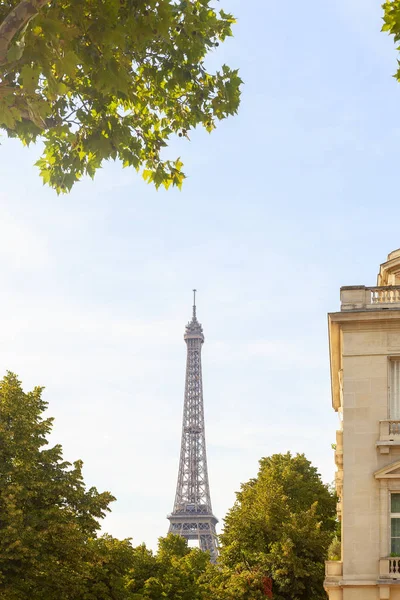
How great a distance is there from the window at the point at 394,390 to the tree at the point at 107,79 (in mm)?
22603

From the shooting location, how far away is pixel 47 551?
40031mm

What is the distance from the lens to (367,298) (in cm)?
3631

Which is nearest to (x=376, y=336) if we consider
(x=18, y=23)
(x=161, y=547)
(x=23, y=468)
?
(x=23, y=468)

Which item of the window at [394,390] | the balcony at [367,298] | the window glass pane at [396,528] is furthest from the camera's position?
the balcony at [367,298]

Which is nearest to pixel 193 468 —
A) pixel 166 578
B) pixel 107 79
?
pixel 166 578

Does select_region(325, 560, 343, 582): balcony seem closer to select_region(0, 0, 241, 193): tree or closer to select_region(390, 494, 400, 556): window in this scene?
select_region(390, 494, 400, 556): window

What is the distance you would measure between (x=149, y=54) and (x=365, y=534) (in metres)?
23.8

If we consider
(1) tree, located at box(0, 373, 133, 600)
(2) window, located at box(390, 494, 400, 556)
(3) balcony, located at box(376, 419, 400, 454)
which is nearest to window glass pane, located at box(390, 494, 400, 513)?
(2) window, located at box(390, 494, 400, 556)

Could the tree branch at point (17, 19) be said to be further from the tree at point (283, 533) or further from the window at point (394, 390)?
the tree at point (283, 533)

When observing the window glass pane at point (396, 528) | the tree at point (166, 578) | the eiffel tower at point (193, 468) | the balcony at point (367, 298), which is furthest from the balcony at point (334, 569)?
the eiffel tower at point (193, 468)

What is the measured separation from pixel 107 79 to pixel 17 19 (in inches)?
61.5

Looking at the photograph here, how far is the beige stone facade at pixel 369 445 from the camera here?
3334cm

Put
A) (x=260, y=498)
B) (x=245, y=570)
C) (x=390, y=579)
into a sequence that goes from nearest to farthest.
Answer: (x=390, y=579)
(x=245, y=570)
(x=260, y=498)

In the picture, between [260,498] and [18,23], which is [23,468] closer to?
[260,498]
